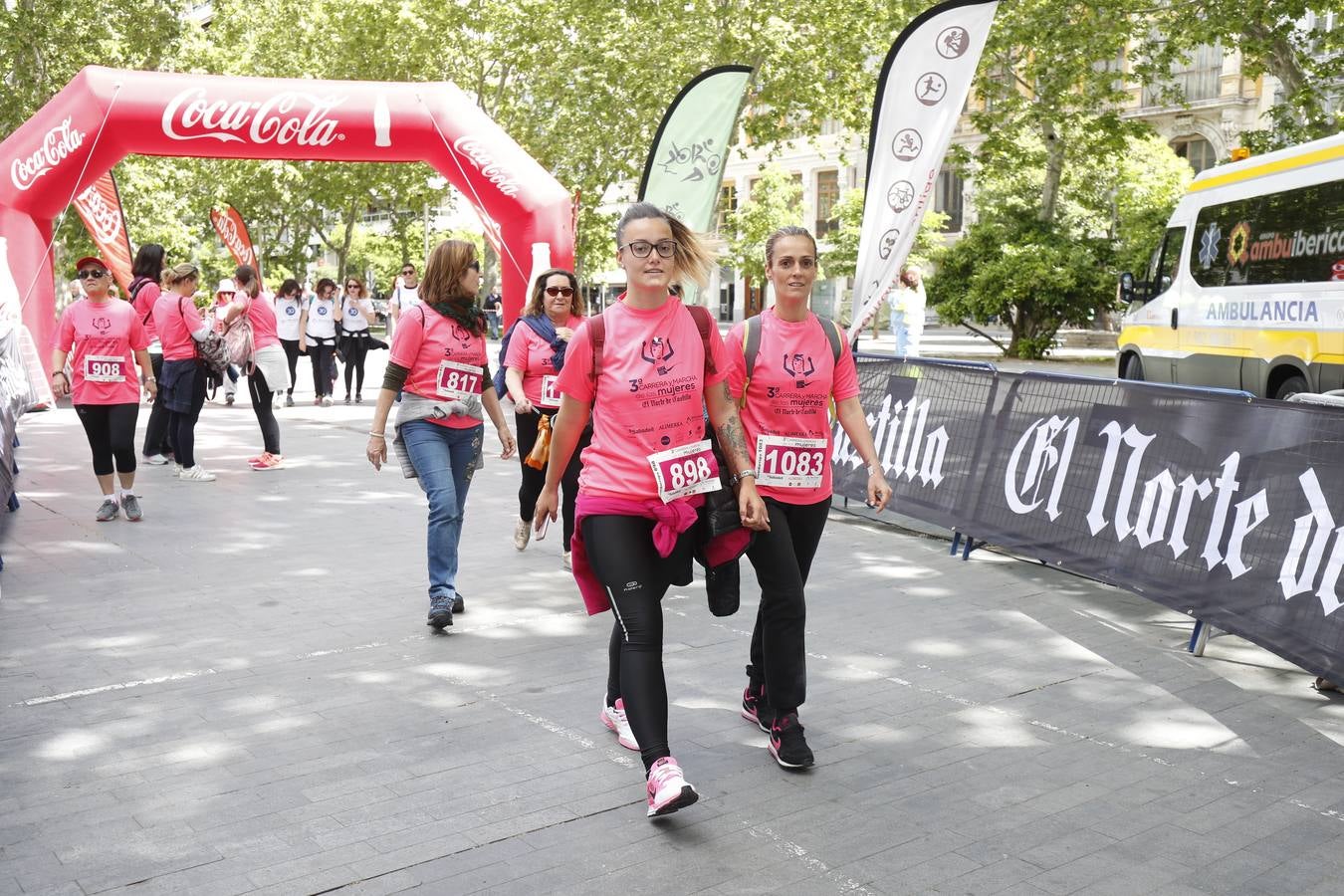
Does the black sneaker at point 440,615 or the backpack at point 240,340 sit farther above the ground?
the backpack at point 240,340

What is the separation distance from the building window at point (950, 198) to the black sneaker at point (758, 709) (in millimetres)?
50733

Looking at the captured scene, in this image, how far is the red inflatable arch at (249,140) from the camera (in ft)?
43.2

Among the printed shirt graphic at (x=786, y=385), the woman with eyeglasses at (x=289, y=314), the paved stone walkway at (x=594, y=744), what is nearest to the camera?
the paved stone walkway at (x=594, y=744)

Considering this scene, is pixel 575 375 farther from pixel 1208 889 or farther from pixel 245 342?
pixel 245 342

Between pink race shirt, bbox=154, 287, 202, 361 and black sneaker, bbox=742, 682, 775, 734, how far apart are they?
7559mm

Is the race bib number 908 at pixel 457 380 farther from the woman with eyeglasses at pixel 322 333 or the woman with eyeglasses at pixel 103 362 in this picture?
the woman with eyeglasses at pixel 322 333

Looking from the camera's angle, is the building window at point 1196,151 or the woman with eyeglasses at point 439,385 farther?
the building window at point 1196,151

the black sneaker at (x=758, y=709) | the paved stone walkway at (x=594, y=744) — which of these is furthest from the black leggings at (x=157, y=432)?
the black sneaker at (x=758, y=709)

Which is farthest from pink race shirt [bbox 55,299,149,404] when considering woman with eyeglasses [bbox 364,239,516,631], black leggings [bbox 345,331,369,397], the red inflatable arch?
black leggings [bbox 345,331,369,397]

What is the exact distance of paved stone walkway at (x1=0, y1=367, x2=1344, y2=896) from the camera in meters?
3.84

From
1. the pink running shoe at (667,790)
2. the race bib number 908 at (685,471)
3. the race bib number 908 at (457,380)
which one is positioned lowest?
the pink running shoe at (667,790)

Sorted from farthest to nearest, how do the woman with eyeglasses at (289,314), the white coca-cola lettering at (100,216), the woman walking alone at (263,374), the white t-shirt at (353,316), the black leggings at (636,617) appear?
the white t-shirt at (353,316)
the woman with eyeglasses at (289,314)
the white coca-cola lettering at (100,216)
the woman walking alone at (263,374)
the black leggings at (636,617)

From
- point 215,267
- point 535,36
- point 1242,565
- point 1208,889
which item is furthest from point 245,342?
point 215,267

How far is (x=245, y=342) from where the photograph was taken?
1202cm
